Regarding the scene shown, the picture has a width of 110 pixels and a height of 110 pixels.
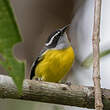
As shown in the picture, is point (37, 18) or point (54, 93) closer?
point (54, 93)

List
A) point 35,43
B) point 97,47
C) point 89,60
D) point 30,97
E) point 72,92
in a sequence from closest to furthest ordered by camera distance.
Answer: point 97,47 → point 89,60 → point 30,97 → point 72,92 → point 35,43

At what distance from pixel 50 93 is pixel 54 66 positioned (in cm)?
117

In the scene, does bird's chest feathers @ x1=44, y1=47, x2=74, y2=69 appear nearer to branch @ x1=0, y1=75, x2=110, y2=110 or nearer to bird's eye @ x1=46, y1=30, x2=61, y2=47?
bird's eye @ x1=46, y1=30, x2=61, y2=47

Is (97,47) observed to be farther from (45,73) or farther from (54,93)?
(45,73)

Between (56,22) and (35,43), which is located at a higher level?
(56,22)

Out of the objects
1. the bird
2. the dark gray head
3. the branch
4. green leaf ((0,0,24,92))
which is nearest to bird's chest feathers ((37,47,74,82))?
the bird

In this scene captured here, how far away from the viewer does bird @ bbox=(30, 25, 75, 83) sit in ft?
7.28

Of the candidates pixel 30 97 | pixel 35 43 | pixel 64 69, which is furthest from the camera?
pixel 35 43

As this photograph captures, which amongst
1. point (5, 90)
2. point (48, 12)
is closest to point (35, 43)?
point (48, 12)

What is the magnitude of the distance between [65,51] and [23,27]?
50 centimetres

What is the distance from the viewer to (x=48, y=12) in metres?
2.62

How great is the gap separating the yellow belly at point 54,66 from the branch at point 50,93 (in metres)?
1.02

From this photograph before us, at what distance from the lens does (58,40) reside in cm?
261

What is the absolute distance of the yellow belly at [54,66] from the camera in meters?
2.21
